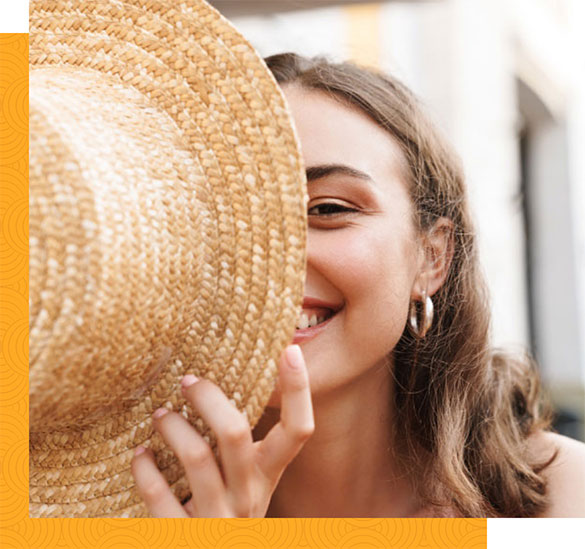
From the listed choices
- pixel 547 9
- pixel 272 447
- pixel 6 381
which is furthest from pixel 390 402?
pixel 547 9

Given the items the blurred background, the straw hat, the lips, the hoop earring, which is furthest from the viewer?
the blurred background

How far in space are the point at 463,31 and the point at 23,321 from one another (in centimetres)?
450

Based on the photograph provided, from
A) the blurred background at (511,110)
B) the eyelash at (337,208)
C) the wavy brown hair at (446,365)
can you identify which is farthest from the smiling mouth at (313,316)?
→ the blurred background at (511,110)

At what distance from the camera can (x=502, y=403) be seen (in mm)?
1657

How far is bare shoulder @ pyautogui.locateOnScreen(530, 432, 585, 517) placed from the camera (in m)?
1.45

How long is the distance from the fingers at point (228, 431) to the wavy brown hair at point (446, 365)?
619 mm

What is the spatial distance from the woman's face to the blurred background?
Answer: 1.84 m

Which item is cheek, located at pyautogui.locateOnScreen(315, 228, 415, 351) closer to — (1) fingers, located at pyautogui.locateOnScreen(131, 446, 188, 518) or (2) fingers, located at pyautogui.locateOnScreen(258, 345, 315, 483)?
(2) fingers, located at pyautogui.locateOnScreen(258, 345, 315, 483)

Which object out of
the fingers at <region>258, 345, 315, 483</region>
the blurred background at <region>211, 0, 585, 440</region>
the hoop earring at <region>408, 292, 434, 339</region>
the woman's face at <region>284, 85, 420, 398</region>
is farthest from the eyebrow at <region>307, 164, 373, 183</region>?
the blurred background at <region>211, 0, 585, 440</region>

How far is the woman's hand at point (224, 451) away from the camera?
916 mm

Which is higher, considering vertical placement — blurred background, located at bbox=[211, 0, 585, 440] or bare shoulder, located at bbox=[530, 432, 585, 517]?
blurred background, located at bbox=[211, 0, 585, 440]

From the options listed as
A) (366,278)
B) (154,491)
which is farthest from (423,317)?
(154,491)

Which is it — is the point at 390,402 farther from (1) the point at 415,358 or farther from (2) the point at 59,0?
(2) the point at 59,0

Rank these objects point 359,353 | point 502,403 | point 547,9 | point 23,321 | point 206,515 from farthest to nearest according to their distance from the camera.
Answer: point 547,9 < point 502,403 < point 359,353 < point 206,515 < point 23,321
